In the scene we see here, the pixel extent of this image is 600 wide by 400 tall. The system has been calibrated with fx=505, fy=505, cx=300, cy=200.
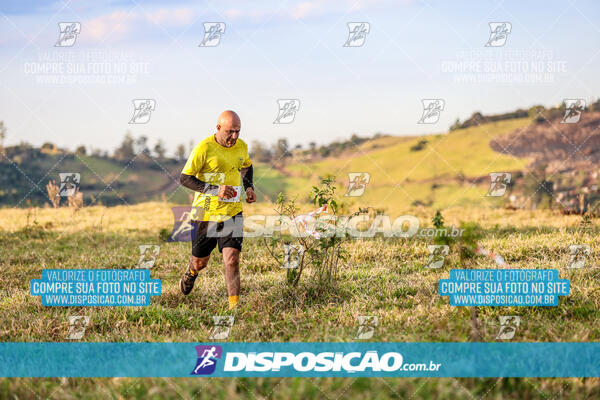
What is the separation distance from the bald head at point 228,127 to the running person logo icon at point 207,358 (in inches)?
97.5

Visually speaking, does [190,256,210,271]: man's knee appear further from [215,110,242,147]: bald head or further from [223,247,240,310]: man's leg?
[215,110,242,147]: bald head

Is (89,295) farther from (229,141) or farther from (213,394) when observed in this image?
(213,394)

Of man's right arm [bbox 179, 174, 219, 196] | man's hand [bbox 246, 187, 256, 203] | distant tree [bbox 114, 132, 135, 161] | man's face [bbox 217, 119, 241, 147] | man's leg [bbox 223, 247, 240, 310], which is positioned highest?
distant tree [bbox 114, 132, 135, 161]

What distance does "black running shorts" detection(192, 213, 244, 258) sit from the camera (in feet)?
19.8

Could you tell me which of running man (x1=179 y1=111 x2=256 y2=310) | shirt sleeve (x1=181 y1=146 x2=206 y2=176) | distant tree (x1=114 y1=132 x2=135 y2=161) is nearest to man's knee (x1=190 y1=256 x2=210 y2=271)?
running man (x1=179 y1=111 x2=256 y2=310)

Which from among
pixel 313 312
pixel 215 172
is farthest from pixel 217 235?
pixel 313 312

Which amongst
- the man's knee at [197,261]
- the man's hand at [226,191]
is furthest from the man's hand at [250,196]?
the man's knee at [197,261]

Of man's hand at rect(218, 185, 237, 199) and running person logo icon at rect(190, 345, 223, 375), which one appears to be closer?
running person logo icon at rect(190, 345, 223, 375)

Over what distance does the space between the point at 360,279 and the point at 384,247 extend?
5.82 feet

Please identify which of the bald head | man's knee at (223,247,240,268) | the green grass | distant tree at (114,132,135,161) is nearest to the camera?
the green grass

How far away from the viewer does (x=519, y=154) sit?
34812 mm

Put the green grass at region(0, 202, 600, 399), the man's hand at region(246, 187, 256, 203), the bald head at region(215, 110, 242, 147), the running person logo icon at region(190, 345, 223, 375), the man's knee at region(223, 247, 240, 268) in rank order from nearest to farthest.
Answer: the green grass at region(0, 202, 600, 399) → the running person logo icon at region(190, 345, 223, 375) → the bald head at region(215, 110, 242, 147) → the man's knee at region(223, 247, 240, 268) → the man's hand at region(246, 187, 256, 203)

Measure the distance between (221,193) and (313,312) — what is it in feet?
5.71

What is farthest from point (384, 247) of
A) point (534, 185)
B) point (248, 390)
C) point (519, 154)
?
point (519, 154)
